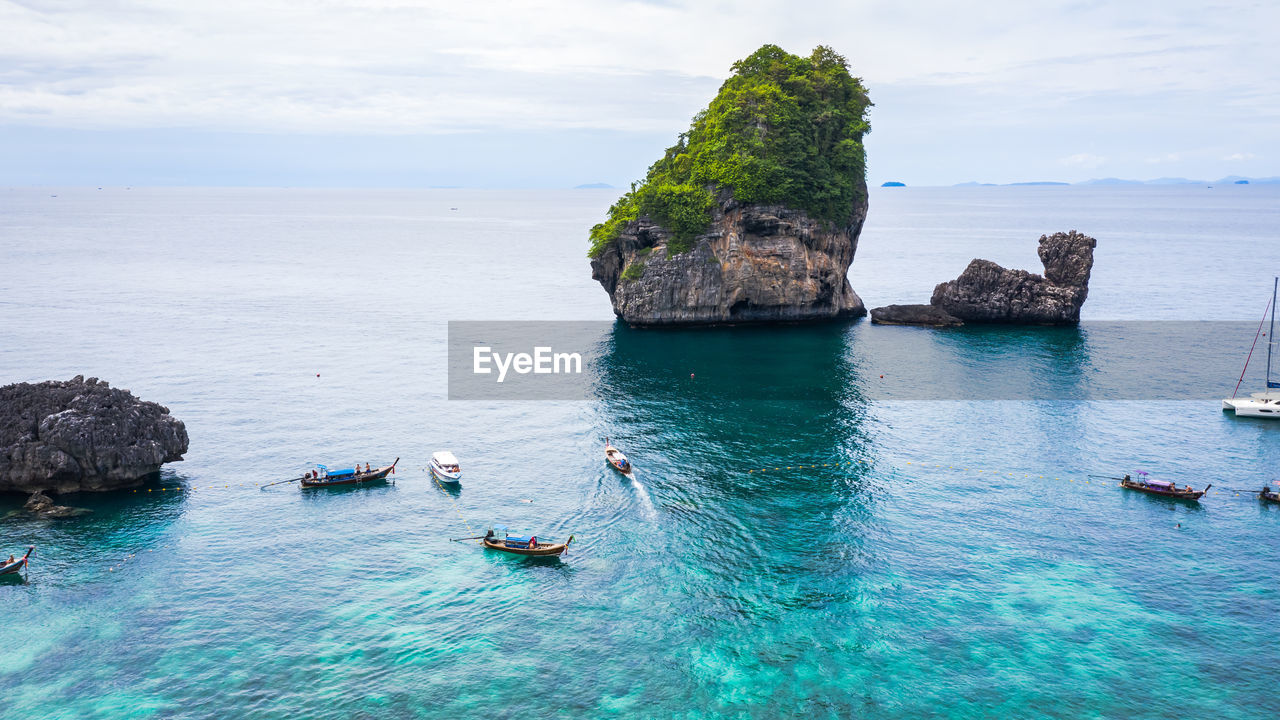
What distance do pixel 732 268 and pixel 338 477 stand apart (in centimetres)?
7526

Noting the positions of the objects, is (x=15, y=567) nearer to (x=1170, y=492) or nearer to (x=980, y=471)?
(x=980, y=471)

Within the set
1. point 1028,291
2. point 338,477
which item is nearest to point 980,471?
point 338,477

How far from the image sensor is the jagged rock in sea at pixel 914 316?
138m

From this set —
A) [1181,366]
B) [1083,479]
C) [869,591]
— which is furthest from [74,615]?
[1181,366]

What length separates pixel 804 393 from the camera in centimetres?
9794

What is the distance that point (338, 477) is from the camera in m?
→ 71.4

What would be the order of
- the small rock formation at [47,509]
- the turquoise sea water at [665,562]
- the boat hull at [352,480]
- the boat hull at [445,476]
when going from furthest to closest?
1. the boat hull at [445,476]
2. the boat hull at [352,480]
3. the small rock formation at [47,509]
4. the turquoise sea water at [665,562]

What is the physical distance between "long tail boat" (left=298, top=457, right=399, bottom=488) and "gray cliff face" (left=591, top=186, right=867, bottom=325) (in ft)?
215

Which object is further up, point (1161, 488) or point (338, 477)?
point (1161, 488)

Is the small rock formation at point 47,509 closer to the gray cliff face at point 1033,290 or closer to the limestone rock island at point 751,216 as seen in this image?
the limestone rock island at point 751,216

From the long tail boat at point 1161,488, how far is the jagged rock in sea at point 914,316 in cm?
6927

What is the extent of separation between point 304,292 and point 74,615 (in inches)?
5148

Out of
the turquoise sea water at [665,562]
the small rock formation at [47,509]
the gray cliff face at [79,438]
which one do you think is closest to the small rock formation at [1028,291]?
the turquoise sea water at [665,562]

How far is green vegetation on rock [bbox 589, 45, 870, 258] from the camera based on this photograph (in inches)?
4978
